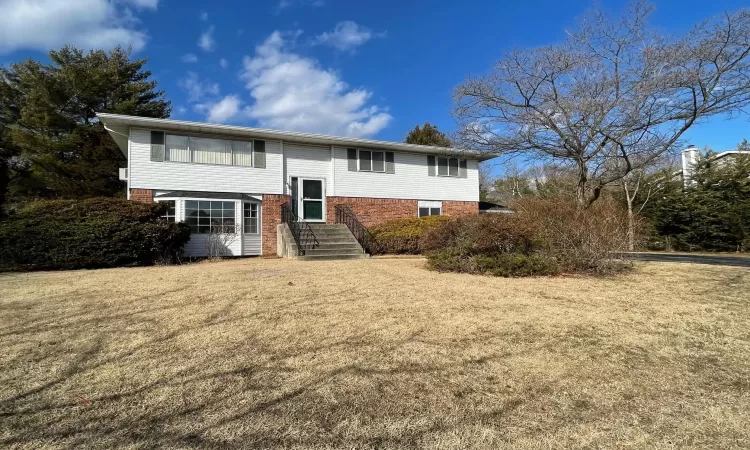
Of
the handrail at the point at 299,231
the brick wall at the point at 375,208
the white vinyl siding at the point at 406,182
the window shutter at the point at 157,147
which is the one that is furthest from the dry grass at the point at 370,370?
the white vinyl siding at the point at 406,182

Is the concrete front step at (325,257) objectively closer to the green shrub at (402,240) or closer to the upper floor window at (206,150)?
the green shrub at (402,240)

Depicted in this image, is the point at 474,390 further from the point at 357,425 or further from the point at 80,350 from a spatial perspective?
the point at 80,350

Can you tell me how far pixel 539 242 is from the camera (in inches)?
343

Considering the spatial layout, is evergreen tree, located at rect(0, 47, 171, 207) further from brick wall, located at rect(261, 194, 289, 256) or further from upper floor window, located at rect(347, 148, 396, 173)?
upper floor window, located at rect(347, 148, 396, 173)

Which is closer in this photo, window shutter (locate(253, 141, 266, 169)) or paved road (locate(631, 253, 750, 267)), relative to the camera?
paved road (locate(631, 253, 750, 267))

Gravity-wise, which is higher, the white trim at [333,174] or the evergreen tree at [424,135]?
the evergreen tree at [424,135]

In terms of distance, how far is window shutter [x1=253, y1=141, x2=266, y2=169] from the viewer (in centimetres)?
1447

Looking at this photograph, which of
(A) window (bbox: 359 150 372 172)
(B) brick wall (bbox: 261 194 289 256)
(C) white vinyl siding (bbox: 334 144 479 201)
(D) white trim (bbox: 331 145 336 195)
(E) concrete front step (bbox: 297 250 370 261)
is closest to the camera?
(E) concrete front step (bbox: 297 250 370 261)

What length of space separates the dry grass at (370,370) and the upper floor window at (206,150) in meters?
8.24

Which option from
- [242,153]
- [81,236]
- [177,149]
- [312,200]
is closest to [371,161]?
[312,200]

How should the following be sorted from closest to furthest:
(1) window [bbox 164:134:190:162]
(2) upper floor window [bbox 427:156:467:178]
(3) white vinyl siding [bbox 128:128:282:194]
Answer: (3) white vinyl siding [bbox 128:128:282:194] < (1) window [bbox 164:134:190:162] < (2) upper floor window [bbox 427:156:467:178]

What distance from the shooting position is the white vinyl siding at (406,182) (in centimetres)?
1608

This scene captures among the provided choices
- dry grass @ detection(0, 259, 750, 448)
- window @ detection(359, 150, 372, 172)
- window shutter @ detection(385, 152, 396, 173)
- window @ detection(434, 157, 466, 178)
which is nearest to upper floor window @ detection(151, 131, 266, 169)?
window @ detection(359, 150, 372, 172)

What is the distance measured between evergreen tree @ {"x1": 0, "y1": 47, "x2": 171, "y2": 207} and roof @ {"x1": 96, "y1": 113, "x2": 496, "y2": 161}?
6.51m
